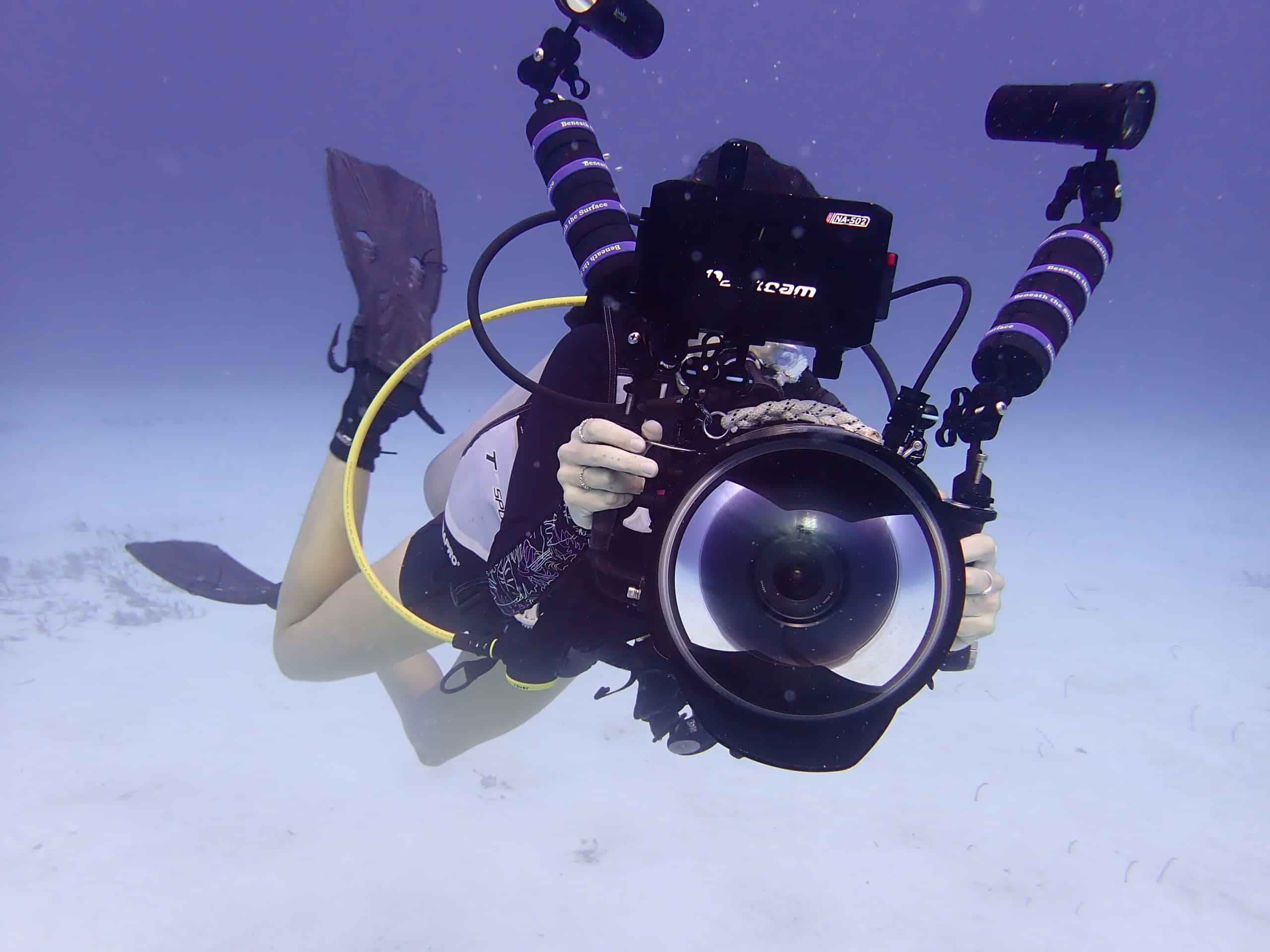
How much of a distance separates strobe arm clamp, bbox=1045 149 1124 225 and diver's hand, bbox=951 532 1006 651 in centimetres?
94

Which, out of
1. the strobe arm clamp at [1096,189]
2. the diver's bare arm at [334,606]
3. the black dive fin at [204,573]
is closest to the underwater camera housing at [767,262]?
the strobe arm clamp at [1096,189]

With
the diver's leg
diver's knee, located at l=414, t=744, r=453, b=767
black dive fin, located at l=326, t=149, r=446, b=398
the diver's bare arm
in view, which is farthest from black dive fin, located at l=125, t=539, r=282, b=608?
black dive fin, located at l=326, t=149, r=446, b=398

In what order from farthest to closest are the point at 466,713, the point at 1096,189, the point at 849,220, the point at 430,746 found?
the point at 430,746 < the point at 466,713 < the point at 1096,189 < the point at 849,220

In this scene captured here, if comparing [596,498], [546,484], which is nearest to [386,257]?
[546,484]

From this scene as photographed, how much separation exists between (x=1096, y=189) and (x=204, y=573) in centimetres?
515

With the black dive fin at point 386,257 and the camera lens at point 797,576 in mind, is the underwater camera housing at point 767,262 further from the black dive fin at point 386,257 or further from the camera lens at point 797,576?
the black dive fin at point 386,257

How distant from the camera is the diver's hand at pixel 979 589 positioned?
1.39 meters

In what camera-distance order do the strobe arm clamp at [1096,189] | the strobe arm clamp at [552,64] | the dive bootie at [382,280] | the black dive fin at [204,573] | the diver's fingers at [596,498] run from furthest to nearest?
1. the black dive fin at [204,573]
2. the dive bootie at [382,280]
3. the strobe arm clamp at [552,64]
4. the strobe arm clamp at [1096,189]
5. the diver's fingers at [596,498]

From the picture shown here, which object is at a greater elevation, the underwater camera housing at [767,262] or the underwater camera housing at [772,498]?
the underwater camera housing at [767,262]

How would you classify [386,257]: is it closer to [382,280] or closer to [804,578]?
[382,280]

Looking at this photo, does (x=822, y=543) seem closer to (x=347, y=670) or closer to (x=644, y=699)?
(x=644, y=699)

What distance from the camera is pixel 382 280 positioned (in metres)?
3.34

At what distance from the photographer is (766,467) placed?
3.94 feet

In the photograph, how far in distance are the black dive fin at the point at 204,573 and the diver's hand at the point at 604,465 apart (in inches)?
147
